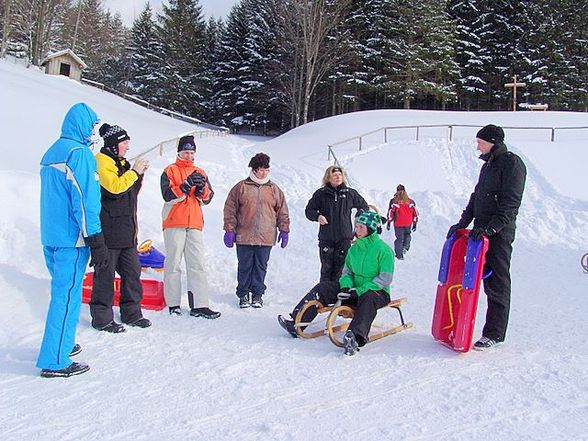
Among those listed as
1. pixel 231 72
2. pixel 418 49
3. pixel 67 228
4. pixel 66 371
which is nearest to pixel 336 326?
pixel 66 371

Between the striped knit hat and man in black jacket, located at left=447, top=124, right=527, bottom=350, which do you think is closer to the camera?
man in black jacket, located at left=447, top=124, right=527, bottom=350

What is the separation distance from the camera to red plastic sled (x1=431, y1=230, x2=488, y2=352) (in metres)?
4.48

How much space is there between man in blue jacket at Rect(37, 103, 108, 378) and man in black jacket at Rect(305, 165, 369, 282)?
3.04 metres

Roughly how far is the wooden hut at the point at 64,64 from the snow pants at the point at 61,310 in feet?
123

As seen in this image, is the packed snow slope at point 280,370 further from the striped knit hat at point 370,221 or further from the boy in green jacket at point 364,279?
the striped knit hat at point 370,221

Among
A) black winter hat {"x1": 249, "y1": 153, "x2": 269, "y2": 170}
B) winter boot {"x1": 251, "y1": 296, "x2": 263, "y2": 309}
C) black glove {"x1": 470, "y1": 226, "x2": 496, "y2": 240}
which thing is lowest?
winter boot {"x1": 251, "y1": 296, "x2": 263, "y2": 309}

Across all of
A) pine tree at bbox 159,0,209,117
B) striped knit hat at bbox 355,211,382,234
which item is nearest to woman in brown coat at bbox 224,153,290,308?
striped knit hat at bbox 355,211,382,234

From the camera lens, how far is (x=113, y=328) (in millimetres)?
4969

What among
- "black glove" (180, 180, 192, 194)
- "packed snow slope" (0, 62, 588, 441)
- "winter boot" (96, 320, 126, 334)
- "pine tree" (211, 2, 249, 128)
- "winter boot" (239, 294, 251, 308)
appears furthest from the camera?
"pine tree" (211, 2, 249, 128)

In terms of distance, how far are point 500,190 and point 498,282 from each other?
32.9 inches

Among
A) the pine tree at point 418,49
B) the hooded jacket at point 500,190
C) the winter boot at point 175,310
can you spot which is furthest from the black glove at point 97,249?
the pine tree at point 418,49

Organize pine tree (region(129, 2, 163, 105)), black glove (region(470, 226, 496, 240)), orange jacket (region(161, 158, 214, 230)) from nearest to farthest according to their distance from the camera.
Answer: black glove (region(470, 226, 496, 240)), orange jacket (region(161, 158, 214, 230)), pine tree (region(129, 2, 163, 105))

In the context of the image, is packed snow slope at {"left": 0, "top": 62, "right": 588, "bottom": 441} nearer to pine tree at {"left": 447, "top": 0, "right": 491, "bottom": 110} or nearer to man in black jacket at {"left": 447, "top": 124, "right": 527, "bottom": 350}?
man in black jacket at {"left": 447, "top": 124, "right": 527, "bottom": 350}

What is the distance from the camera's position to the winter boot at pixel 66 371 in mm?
3871
